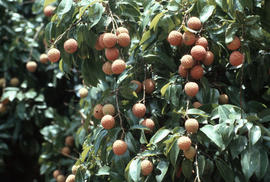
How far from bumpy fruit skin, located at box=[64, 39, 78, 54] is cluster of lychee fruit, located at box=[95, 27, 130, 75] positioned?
0.29ft

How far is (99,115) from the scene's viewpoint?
161cm

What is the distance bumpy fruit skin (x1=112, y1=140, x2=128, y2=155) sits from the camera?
1401mm

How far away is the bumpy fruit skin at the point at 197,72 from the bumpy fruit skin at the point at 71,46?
0.43 meters

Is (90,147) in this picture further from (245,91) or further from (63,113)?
(63,113)

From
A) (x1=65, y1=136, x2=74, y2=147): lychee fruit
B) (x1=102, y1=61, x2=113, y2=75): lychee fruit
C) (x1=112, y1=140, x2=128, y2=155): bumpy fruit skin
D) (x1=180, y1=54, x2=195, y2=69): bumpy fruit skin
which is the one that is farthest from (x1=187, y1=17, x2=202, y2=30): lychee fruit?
(x1=65, y1=136, x2=74, y2=147): lychee fruit

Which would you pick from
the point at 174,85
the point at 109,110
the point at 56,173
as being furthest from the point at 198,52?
the point at 56,173

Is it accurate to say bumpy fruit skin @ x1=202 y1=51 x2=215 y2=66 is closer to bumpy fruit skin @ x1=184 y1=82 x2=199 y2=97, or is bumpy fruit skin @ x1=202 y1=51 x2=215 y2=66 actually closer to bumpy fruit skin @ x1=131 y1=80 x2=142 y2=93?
bumpy fruit skin @ x1=184 y1=82 x2=199 y2=97

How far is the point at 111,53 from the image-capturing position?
148 centimetres

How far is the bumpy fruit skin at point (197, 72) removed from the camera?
1458 millimetres

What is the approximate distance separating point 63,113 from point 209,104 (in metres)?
1.78

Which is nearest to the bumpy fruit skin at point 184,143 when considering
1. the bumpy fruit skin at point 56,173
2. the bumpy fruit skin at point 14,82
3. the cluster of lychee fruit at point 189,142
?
the cluster of lychee fruit at point 189,142

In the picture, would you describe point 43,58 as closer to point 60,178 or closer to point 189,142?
point 60,178

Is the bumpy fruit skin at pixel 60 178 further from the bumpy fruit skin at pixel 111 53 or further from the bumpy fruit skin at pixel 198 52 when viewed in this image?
the bumpy fruit skin at pixel 198 52

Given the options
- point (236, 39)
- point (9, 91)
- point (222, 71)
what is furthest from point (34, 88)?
point (236, 39)
